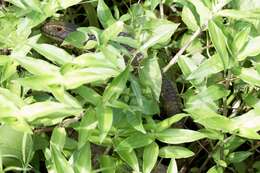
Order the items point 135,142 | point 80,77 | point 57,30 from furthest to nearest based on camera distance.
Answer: point 57,30 → point 135,142 → point 80,77

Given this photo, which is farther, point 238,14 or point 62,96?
point 238,14

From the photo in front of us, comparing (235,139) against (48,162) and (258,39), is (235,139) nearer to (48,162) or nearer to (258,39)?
(258,39)

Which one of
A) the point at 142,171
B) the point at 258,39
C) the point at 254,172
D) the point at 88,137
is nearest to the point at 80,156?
the point at 88,137

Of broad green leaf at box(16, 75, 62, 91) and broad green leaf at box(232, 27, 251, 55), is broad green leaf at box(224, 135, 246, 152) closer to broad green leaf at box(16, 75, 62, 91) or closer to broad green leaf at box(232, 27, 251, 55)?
broad green leaf at box(232, 27, 251, 55)

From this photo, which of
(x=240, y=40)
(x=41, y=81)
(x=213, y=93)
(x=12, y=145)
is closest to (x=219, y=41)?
(x=240, y=40)

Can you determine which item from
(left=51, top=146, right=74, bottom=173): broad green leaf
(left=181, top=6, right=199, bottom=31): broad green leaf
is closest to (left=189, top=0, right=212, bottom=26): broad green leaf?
(left=181, top=6, right=199, bottom=31): broad green leaf

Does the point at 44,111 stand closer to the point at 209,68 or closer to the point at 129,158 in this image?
the point at 129,158
